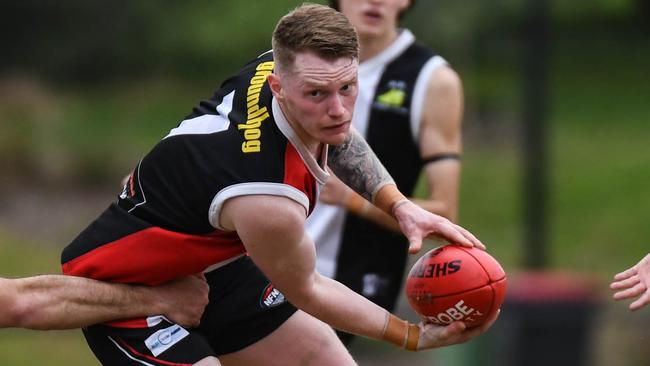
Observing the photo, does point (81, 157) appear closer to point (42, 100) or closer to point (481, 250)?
point (42, 100)

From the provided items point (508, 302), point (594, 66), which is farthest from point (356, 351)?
point (594, 66)

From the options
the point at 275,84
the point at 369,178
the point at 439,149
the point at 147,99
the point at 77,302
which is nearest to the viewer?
the point at 275,84

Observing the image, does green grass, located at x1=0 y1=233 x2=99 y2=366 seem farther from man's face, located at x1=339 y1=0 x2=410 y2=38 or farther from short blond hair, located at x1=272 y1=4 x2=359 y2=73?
short blond hair, located at x1=272 y1=4 x2=359 y2=73

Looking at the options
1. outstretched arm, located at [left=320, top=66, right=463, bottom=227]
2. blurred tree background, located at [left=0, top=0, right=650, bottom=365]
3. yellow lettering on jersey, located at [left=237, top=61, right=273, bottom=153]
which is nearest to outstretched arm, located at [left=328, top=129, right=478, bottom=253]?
yellow lettering on jersey, located at [left=237, top=61, right=273, bottom=153]

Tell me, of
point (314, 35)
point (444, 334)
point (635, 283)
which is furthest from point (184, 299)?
point (635, 283)

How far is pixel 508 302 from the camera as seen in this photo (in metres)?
8.80

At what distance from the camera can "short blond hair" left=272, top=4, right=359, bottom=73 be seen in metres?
4.56

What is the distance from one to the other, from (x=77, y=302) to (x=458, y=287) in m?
1.39

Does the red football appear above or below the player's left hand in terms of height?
below

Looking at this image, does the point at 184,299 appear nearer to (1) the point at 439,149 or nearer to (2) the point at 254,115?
(2) the point at 254,115

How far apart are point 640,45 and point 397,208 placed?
883cm

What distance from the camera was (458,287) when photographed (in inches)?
192

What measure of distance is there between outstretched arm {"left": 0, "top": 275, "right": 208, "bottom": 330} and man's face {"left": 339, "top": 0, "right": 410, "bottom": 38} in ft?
6.33

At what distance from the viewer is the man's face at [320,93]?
456 centimetres
